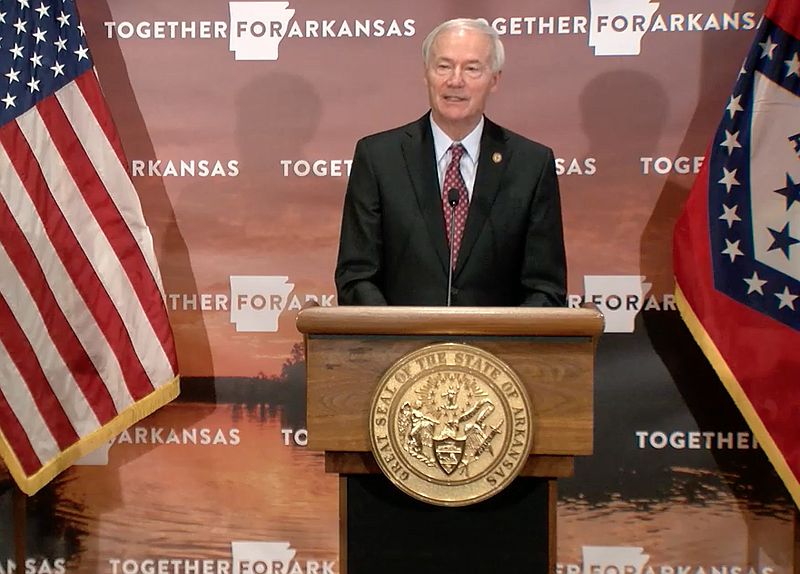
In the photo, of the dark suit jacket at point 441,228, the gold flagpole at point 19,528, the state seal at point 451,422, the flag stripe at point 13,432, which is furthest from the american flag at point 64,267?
the state seal at point 451,422

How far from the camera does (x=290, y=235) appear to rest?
2758 mm

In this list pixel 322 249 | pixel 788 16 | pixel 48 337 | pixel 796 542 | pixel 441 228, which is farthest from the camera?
pixel 322 249

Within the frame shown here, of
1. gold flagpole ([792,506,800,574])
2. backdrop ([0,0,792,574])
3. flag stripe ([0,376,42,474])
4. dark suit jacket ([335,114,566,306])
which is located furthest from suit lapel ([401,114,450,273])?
gold flagpole ([792,506,800,574])

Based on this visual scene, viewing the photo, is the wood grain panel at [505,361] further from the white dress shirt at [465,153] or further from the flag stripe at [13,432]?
the flag stripe at [13,432]

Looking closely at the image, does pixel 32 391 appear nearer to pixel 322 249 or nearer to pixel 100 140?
pixel 100 140

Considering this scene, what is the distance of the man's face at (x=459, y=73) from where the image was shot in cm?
183

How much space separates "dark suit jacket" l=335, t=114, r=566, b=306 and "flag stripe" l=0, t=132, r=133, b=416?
111cm

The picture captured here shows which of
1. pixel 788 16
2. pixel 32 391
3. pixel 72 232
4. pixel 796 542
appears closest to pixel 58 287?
pixel 72 232

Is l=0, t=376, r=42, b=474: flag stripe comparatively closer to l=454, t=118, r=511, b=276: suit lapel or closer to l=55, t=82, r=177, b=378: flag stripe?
l=55, t=82, r=177, b=378: flag stripe

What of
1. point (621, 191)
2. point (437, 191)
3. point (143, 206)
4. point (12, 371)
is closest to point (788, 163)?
point (621, 191)

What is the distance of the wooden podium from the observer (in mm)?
1375

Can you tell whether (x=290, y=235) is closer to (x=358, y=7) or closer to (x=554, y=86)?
(x=358, y=7)

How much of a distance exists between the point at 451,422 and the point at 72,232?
169 cm

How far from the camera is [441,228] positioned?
5.91 ft
